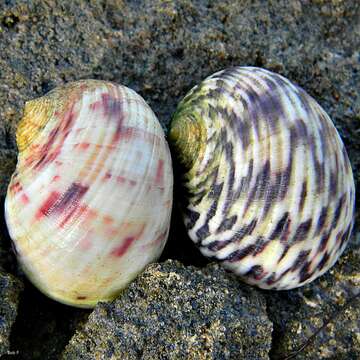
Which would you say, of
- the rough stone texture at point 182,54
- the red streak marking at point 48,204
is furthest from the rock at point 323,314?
the red streak marking at point 48,204

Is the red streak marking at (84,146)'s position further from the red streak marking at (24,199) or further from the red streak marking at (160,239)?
the red streak marking at (160,239)

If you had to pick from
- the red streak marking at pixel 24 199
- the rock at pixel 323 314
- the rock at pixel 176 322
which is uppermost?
the red streak marking at pixel 24 199

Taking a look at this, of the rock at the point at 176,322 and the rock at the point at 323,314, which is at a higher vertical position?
the rock at the point at 176,322

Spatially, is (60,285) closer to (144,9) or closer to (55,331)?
(55,331)

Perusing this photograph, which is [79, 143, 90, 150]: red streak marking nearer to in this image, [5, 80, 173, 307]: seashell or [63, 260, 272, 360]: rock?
[5, 80, 173, 307]: seashell

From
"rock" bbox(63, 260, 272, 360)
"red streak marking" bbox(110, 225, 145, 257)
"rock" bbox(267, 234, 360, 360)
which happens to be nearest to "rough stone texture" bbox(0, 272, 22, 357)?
"rock" bbox(63, 260, 272, 360)

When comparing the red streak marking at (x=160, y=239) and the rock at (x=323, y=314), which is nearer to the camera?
the red streak marking at (x=160, y=239)
